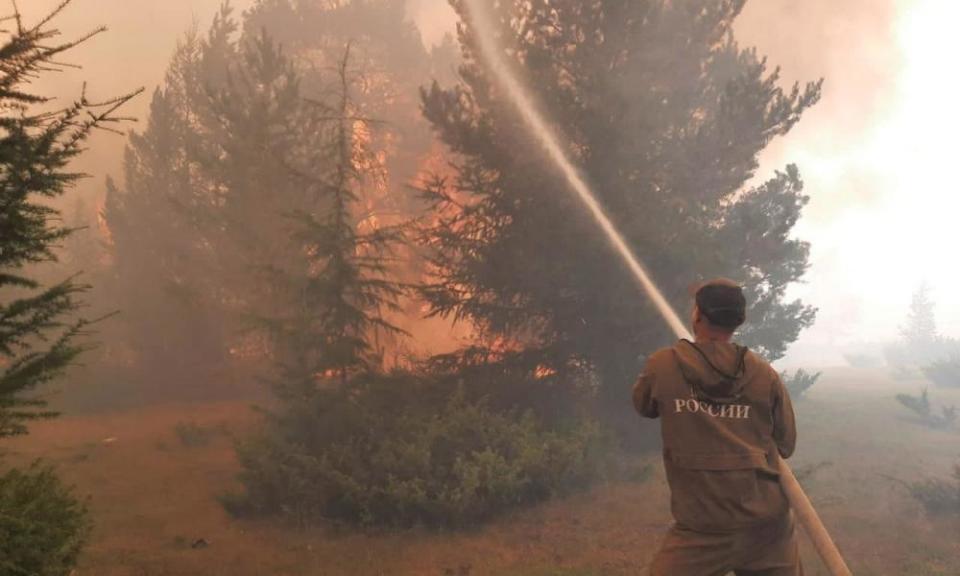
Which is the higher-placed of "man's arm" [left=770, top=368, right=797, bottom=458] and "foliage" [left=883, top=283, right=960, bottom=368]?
"foliage" [left=883, top=283, right=960, bottom=368]

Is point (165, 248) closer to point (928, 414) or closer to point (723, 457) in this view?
point (723, 457)

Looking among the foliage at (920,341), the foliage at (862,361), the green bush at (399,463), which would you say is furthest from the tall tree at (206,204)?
the foliage at (862,361)

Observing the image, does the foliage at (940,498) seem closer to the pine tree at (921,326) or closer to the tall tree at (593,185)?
the tall tree at (593,185)

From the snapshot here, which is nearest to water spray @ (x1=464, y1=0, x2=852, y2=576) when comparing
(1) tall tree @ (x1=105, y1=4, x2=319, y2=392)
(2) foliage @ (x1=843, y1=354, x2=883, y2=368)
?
(1) tall tree @ (x1=105, y1=4, x2=319, y2=392)

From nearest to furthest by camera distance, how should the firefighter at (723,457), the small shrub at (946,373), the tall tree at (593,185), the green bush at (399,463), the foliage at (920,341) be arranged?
the firefighter at (723,457) → the green bush at (399,463) → the tall tree at (593,185) → the small shrub at (946,373) → the foliage at (920,341)

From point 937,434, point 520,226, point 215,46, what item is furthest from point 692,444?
point 215,46

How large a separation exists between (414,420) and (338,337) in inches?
86.9

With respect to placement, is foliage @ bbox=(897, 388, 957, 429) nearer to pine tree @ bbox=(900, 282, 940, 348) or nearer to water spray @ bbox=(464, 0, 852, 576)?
water spray @ bbox=(464, 0, 852, 576)

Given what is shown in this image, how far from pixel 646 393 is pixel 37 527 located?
4256mm

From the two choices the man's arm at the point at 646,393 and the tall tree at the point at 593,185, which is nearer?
the man's arm at the point at 646,393

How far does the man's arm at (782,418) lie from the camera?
334 centimetres

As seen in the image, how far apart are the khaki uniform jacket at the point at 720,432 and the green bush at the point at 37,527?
402 cm

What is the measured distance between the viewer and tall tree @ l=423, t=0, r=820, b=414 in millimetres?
12680

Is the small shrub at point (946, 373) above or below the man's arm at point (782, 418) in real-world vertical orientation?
above
